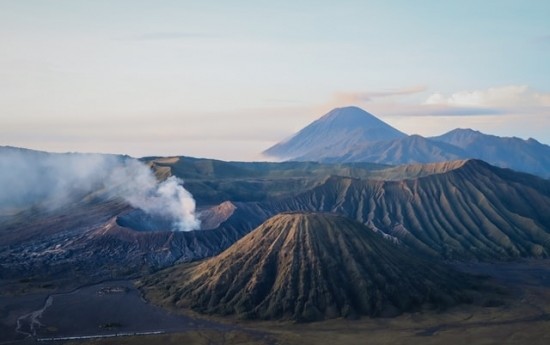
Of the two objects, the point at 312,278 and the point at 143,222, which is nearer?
the point at 312,278

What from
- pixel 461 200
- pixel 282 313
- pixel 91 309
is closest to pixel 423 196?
pixel 461 200

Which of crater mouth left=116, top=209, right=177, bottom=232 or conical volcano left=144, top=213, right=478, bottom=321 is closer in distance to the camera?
conical volcano left=144, top=213, right=478, bottom=321

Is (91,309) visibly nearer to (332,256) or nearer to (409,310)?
(332,256)

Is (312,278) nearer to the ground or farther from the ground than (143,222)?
nearer to the ground

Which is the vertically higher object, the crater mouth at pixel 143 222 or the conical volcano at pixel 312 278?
the crater mouth at pixel 143 222

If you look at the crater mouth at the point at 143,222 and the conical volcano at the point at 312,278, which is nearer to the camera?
the conical volcano at the point at 312,278
